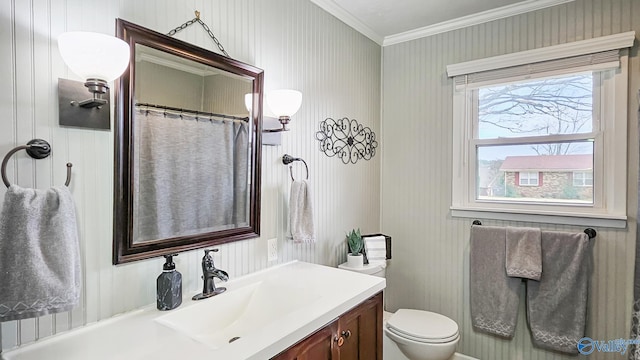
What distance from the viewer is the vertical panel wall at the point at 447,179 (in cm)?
193

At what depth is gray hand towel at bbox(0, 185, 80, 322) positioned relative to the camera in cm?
84

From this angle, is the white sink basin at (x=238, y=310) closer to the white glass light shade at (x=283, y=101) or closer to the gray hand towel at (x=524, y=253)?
the white glass light shade at (x=283, y=101)

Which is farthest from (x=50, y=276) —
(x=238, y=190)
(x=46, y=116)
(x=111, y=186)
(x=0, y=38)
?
(x=238, y=190)

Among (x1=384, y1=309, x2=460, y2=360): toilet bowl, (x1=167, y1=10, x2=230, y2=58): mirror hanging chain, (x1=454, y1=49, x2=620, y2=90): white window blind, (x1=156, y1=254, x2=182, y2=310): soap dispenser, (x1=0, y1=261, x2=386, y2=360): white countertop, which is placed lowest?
(x1=384, y1=309, x2=460, y2=360): toilet bowl

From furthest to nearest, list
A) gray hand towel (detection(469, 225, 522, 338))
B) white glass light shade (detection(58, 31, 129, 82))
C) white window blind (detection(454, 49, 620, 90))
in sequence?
1. gray hand towel (detection(469, 225, 522, 338))
2. white window blind (detection(454, 49, 620, 90))
3. white glass light shade (detection(58, 31, 129, 82))

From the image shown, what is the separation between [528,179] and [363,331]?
5.16ft

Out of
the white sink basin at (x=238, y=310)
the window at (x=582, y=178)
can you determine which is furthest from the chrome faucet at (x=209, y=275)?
the window at (x=582, y=178)

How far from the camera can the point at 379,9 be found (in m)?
2.24

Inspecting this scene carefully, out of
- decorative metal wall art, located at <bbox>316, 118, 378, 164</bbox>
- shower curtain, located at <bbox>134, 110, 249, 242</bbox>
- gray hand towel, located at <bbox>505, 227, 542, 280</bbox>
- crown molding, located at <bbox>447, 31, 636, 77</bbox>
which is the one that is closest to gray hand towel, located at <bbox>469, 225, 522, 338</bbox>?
gray hand towel, located at <bbox>505, 227, 542, 280</bbox>

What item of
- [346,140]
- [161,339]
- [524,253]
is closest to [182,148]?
[161,339]

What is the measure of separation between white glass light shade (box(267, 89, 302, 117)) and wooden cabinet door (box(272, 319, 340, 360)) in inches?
39.9

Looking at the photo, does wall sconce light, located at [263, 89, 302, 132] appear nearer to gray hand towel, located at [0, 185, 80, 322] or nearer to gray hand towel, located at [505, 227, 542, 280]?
gray hand towel, located at [0, 185, 80, 322]

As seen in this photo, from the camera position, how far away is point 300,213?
1810mm

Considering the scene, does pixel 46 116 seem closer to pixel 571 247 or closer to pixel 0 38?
pixel 0 38
